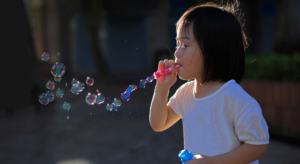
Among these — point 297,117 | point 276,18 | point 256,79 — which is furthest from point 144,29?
point 297,117

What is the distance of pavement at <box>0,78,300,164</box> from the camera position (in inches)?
155

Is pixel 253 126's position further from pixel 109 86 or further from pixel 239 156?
pixel 109 86

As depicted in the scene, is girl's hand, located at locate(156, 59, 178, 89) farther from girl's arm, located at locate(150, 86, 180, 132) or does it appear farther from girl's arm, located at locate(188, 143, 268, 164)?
girl's arm, located at locate(188, 143, 268, 164)

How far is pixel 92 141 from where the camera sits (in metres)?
4.69

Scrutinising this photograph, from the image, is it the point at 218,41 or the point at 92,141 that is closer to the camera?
the point at 218,41

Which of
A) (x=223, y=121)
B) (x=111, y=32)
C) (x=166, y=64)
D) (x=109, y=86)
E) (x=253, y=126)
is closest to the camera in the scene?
(x=253, y=126)

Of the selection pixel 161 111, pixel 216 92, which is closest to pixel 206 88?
pixel 216 92

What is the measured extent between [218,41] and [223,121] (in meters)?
0.37

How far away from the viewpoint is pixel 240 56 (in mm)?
1552

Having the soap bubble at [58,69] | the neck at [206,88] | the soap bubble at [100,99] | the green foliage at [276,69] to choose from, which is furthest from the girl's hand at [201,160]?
the green foliage at [276,69]

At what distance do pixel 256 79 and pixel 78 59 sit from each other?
Result: 12845 mm

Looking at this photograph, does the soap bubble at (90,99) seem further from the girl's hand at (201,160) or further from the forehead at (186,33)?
A: the girl's hand at (201,160)

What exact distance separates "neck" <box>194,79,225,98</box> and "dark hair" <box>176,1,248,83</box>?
0.03 m

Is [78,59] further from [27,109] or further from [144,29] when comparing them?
[27,109]
